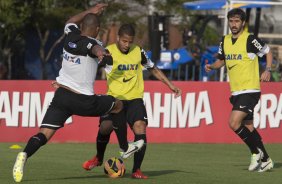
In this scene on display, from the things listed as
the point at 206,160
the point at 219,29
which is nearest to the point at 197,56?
the point at 219,29

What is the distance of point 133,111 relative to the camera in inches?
521

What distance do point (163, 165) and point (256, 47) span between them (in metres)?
2.46

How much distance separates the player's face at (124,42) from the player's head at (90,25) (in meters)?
0.78

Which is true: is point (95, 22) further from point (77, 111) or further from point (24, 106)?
point (24, 106)

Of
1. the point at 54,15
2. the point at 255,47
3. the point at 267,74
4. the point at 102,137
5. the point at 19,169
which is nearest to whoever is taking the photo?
the point at 19,169

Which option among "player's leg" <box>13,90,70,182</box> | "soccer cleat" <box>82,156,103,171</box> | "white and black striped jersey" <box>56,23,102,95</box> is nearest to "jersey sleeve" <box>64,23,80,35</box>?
"white and black striped jersey" <box>56,23,102,95</box>

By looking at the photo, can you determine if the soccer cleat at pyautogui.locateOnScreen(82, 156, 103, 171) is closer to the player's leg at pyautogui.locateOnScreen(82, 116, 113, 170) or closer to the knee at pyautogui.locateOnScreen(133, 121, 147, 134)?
the player's leg at pyautogui.locateOnScreen(82, 116, 113, 170)

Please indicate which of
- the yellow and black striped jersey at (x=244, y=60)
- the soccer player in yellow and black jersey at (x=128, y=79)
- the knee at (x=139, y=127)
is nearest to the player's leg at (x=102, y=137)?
the soccer player in yellow and black jersey at (x=128, y=79)

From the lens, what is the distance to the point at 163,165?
1555 cm

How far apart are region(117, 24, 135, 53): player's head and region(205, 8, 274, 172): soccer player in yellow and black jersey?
1831 mm

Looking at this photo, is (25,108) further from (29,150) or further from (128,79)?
(29,150)

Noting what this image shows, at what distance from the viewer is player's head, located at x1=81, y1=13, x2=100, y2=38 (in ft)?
40.7

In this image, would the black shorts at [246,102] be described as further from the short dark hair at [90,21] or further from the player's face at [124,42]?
the short dark hair at [90,21]

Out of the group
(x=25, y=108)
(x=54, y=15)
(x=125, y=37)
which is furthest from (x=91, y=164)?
(x=54, y=15)
